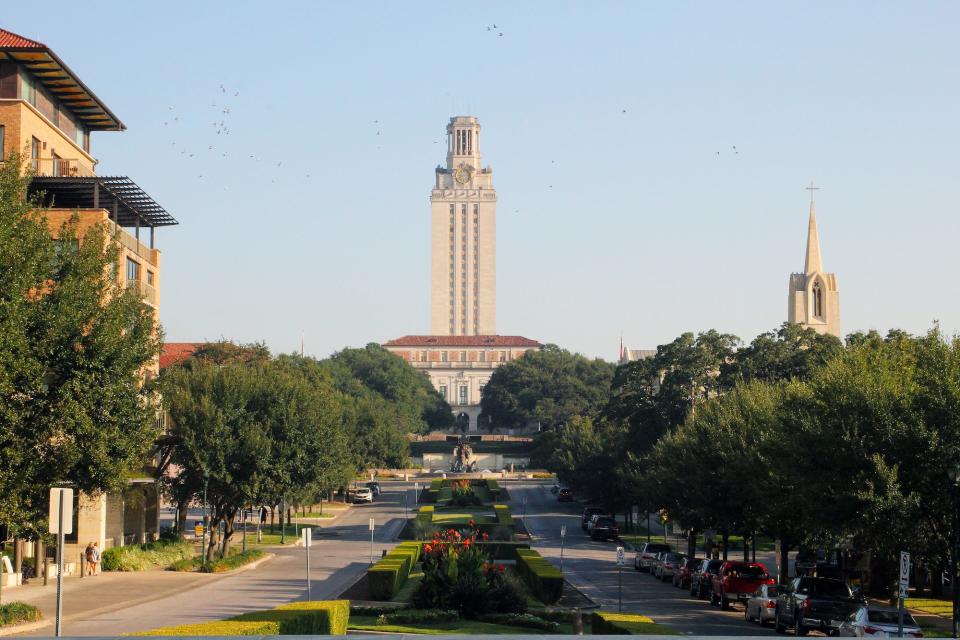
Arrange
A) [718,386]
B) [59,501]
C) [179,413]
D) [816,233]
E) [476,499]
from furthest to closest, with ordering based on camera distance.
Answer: [816,233]
[476,499]
[718,386]
[179,413]
[59,501]

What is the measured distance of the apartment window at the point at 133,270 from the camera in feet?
199

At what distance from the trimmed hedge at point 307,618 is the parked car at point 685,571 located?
72.5 feet

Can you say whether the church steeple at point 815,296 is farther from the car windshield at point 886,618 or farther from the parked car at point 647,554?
the car windshield at point 886,618

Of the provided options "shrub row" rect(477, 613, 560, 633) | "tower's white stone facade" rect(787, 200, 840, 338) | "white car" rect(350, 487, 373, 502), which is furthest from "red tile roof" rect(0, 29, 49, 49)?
"tower's white stone facade" rect(787, 200, 840, 338)

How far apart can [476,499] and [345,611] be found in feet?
223

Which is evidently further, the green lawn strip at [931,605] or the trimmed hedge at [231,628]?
the green lawn strip at [931,605]

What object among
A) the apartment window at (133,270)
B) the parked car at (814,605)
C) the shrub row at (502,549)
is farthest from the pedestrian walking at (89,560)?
the parked car at (814,605)

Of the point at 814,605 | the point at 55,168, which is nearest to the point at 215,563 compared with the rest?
the point at 55,168

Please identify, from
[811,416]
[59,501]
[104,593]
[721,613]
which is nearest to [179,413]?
[104,593]

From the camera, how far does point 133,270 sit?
6175cm

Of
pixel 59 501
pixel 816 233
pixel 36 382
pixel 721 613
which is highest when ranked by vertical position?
pixel 816 233

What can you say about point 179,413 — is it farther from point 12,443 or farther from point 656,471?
point 12,443

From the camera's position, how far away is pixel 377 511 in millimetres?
102375

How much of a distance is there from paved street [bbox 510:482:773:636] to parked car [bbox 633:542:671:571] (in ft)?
1.47
